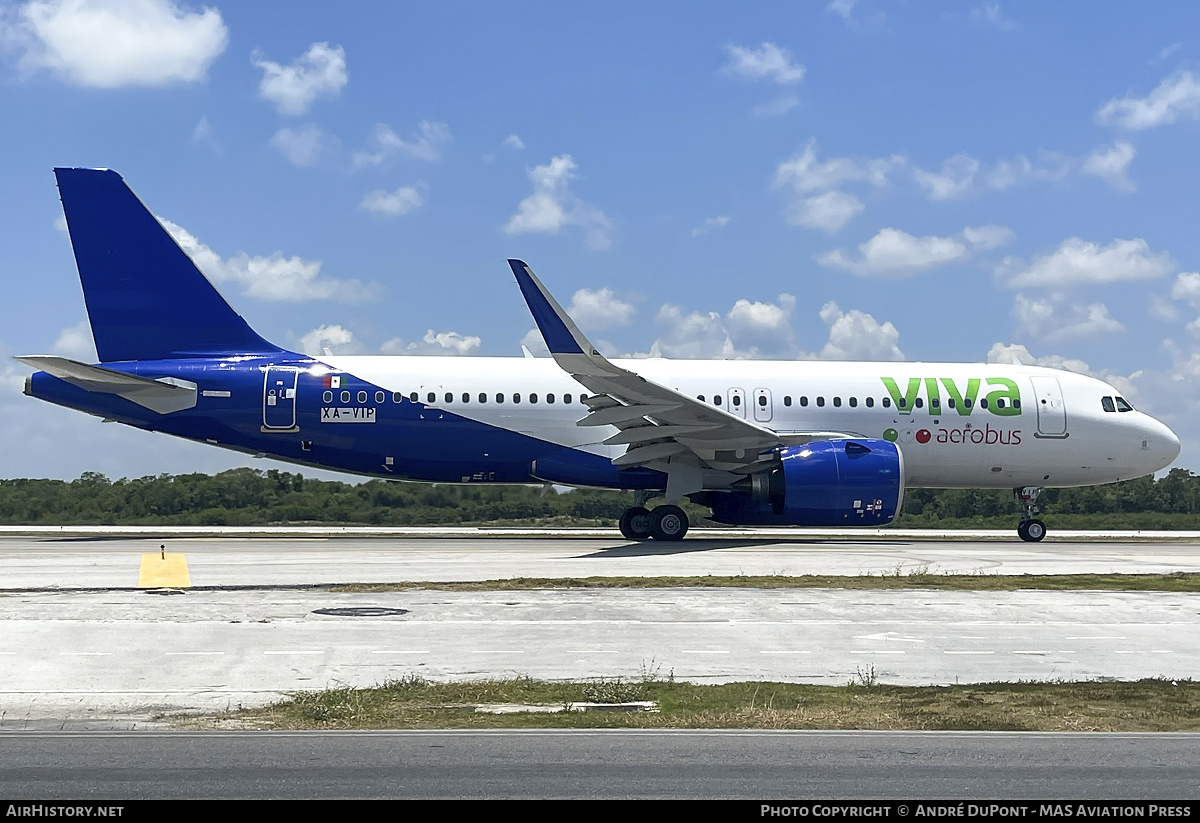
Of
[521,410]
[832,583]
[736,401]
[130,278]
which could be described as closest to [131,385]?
[130,278]

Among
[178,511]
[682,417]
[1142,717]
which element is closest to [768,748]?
[1142,717]

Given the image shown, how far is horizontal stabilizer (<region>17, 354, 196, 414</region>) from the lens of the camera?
2388 centimetres

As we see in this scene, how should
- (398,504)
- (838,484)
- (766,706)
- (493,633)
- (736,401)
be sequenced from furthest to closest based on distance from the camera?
1. (398,504)
2. (736,401)
3. (838,484)
4. (493,633)
5. (766,706)

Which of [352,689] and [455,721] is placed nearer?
[455,721]

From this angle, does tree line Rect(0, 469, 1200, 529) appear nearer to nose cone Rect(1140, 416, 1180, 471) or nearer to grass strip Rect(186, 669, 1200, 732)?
nose cone Rect(1140, 416, 1180, 471)

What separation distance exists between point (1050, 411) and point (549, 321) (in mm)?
12823

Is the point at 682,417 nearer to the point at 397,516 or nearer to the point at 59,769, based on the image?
the point at 397,516

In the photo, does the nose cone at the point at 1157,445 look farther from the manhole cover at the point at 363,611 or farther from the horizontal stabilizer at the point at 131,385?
the horizontal stabilizer at the point at 131,385

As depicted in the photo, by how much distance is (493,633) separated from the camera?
449 inches

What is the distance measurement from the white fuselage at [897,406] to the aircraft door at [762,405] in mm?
23

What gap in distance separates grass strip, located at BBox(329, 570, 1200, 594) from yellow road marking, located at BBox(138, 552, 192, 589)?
2.22 m

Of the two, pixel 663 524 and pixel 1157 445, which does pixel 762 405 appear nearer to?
pixel 663 524
